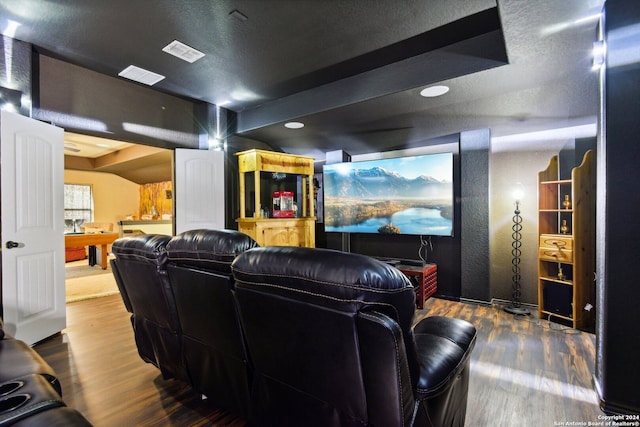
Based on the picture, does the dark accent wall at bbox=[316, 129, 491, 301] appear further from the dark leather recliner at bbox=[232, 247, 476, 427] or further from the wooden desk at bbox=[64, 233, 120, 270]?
the wooden desk at bbox=[64, 233, 120, 270]

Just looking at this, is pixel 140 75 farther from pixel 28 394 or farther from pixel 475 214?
pixel 475 214

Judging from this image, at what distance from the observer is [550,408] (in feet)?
5.84

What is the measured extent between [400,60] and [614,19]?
150 centimetres

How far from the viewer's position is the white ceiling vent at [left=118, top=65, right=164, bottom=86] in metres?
3.23

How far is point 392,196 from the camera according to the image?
416 centimetres

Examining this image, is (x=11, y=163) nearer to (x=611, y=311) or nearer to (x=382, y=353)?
(x=382, y=353)

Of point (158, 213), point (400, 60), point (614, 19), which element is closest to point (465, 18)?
point (400, 60)

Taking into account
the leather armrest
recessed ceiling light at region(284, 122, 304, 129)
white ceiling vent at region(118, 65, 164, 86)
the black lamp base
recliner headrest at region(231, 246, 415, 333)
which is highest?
white ceiling vent at region(118, 65, 164, 86)

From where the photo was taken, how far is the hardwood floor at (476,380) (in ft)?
5.63

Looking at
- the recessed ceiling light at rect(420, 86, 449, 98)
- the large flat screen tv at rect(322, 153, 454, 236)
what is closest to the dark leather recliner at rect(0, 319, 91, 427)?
the recessed ceiling light at rect(420, 86, 449, 98)

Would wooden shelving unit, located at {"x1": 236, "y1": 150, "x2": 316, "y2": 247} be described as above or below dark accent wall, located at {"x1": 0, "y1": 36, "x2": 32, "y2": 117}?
below

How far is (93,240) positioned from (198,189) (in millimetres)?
3549

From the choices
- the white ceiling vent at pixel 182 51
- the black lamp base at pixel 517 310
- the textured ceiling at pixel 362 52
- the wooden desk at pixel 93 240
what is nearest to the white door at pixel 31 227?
the textured ceiling at pixel 362 52

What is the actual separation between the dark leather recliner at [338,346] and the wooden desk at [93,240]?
645cm
